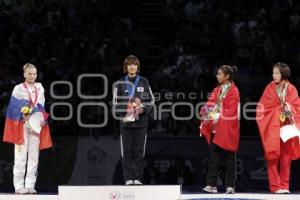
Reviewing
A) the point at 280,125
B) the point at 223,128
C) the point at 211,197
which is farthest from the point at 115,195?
the point at 280,125

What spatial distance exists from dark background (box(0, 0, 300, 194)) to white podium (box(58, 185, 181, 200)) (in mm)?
2447

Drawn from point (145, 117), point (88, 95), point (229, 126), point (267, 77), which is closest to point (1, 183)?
point (88, 95)

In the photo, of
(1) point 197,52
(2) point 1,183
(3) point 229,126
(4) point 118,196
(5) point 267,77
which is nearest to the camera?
(4) point 118,196

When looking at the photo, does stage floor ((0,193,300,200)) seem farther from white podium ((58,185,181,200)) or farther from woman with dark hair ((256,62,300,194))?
woman with dark hair ((256,62,300,194))

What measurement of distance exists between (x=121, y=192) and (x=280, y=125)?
2426 millimetres

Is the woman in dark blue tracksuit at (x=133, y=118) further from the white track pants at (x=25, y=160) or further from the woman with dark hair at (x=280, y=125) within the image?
the woman with dark hair at (x=280, y=125)

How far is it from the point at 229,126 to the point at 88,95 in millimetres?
3287

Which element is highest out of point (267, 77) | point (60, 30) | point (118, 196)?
point (60, 30)

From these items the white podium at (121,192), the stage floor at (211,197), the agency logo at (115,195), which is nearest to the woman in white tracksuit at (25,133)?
the stage floor at (211,197)

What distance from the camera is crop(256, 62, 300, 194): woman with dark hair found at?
1031cm

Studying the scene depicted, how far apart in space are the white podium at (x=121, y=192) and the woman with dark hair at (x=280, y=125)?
5.31ft

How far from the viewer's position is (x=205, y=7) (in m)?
15.4

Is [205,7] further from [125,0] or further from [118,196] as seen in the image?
[118,196]

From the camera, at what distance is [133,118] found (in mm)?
10242
